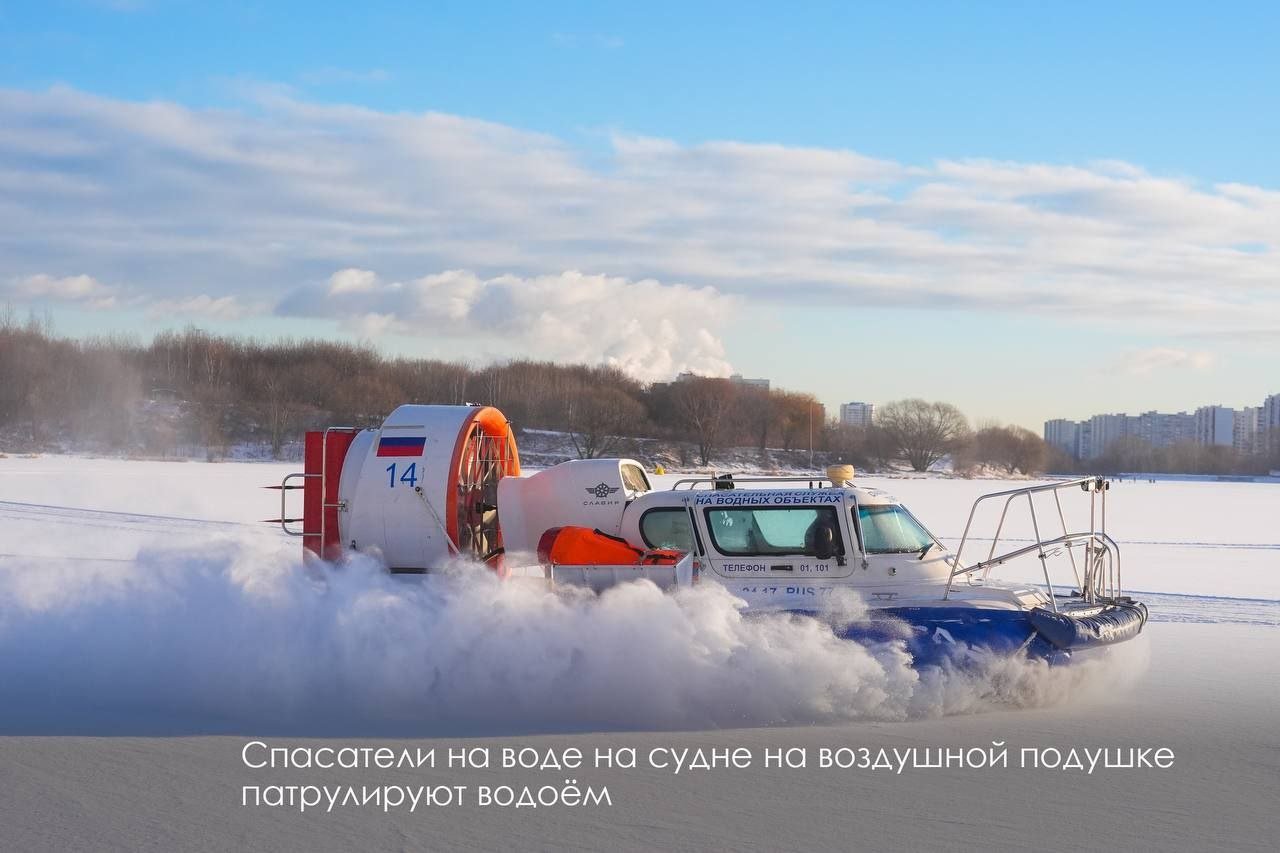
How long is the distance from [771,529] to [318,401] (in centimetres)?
4813

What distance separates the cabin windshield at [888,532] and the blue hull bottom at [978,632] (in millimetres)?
560

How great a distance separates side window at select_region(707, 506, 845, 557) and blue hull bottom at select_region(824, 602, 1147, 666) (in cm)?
70

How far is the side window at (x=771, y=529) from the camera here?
824 centimetres

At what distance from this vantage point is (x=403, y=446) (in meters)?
8.70

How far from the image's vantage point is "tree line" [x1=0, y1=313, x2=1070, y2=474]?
42.6 metres

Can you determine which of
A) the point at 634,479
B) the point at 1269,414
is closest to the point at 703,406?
the point at 634,479

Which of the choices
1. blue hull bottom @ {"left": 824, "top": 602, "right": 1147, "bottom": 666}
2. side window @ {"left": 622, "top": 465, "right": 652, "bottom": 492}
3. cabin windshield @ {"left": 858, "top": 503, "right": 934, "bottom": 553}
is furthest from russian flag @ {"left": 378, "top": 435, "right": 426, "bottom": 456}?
blue hull bottom @ {"left": 824, "top": 602, "right": 1147, "bottom": 666}

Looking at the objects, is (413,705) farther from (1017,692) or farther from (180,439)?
(180,439)

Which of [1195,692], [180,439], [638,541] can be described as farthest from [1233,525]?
[180,439]

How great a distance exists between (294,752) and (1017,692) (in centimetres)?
446

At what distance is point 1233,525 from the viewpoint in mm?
27984

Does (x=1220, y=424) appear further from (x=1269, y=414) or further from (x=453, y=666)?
(x=453, y=666)

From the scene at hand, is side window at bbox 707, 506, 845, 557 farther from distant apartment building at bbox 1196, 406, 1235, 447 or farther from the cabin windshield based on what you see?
distant apartment building at bbox 1196, 406, 1235, 447

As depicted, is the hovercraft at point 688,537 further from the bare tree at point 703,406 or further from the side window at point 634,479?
the bare tree at point 703,406
